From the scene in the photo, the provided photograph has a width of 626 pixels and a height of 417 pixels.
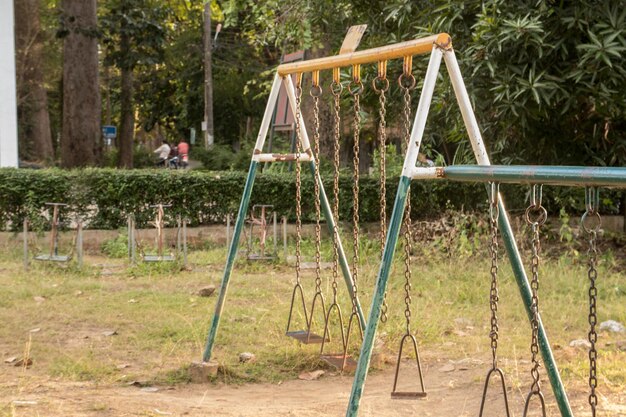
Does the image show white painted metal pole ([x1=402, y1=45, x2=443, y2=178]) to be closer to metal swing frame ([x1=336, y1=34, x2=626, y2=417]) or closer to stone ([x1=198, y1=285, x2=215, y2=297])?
metal swing frame ([x1=336, y1=34, x2=626, y2=417])

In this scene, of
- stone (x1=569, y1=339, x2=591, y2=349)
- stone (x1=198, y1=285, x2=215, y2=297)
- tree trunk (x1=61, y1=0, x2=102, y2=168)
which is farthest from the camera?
tree trunk (x1=61, y1=0, x2=102, y2=168)

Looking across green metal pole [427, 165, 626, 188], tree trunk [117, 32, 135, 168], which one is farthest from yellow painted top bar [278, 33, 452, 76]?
tree trunk [117, 32, 135, 168]

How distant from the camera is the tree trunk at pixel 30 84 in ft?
89.0

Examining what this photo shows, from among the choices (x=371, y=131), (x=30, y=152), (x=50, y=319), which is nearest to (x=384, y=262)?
(x=50, y=319)

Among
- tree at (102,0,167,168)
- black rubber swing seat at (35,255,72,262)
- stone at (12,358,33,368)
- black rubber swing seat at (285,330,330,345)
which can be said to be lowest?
stone at (12,358,33,368)

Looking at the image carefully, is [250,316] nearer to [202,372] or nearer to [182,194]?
[202,372]

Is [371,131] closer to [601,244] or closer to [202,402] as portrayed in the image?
[601,244]

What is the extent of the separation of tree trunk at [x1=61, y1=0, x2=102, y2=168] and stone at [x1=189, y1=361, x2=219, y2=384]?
12.4 m

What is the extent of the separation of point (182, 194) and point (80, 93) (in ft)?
19.4

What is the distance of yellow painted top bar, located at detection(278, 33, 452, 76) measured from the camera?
4.04 m

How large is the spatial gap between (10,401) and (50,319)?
8.85 ft

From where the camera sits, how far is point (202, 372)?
5672mm

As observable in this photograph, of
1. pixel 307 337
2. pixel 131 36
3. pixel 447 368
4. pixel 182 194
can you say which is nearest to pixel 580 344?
pixel 447 368

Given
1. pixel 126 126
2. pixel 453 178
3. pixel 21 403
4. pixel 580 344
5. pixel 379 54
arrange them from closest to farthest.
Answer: pixel 453 178 < pixel 379 54 < pixel 21 403 < pixel 580 344 < pixel 126 126
